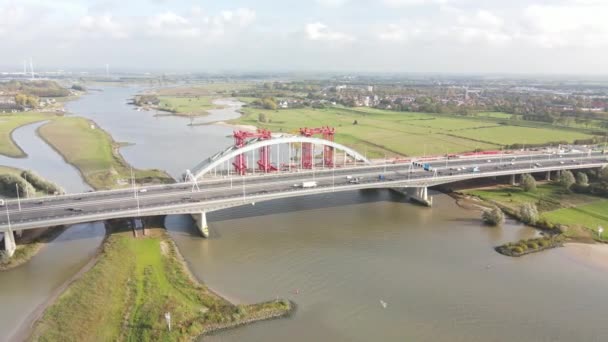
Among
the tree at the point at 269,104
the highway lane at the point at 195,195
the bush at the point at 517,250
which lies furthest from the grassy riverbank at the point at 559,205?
the tree at the point at 269,104

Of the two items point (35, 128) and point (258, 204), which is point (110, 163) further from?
point (35, 128)

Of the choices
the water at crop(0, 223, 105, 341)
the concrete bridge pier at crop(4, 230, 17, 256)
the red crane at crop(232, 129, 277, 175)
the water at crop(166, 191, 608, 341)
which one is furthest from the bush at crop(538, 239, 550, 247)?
the concrete bridge pier at crop(4, 230, 17, 256)

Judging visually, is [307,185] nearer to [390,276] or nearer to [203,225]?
[203,225]

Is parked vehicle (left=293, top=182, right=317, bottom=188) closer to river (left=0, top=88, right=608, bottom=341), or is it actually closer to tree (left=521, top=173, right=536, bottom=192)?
river (left=0, top=88, right=608, bottom=341)

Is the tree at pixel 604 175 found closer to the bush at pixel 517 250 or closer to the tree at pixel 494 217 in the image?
the tree at pixel 494 217

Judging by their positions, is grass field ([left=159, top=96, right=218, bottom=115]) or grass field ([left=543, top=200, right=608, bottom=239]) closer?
grass field ([left=543, top=200, right=608, bottom=239])

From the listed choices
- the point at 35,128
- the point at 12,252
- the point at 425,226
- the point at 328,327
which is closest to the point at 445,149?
the point at 425,226

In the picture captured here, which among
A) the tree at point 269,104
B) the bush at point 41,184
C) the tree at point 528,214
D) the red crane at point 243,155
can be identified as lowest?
the tree at point 528,214

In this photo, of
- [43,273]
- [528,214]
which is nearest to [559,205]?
[528,214]
